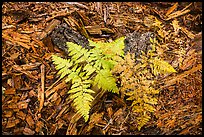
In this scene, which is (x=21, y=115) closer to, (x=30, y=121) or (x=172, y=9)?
(x=30, y=121)

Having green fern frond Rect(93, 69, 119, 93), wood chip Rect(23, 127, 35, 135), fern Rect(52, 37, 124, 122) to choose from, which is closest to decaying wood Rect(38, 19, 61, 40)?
fern Rect(52, 37, 124, 122)

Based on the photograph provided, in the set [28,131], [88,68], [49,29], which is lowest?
[28,131]

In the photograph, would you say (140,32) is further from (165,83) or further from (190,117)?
(190,117)

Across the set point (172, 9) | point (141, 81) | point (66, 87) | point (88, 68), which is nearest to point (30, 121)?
point (66, 87)

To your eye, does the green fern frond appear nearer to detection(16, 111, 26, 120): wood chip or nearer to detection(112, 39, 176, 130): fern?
detection(112, 39, 176, 130): fern

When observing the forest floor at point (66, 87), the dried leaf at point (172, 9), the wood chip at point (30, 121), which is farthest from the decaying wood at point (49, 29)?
the dried leaf at point (172, 9)

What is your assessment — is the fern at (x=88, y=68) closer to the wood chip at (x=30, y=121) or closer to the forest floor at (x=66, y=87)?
the forest floor at (x=66, y=87)
